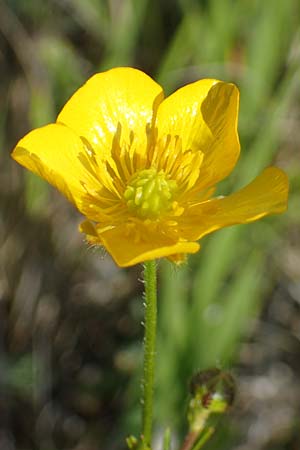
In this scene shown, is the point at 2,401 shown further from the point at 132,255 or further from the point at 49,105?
the point at 132,255

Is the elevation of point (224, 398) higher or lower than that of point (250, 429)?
higher

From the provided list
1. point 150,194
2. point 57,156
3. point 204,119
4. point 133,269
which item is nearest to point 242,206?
point 150,194

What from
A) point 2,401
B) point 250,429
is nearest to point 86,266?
point 2,401

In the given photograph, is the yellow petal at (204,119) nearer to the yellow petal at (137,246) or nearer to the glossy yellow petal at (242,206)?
the glossy yellow petal at (242,206)

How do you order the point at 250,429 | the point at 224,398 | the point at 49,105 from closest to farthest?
the point at 224,398, the point at 250,429, the point at 49,105

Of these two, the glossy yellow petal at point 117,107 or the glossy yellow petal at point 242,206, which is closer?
the glossy yellow petal at point 242,206

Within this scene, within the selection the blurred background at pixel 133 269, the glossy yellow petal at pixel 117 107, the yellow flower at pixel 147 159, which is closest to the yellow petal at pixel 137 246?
the yellow flower at pixel 147 159
